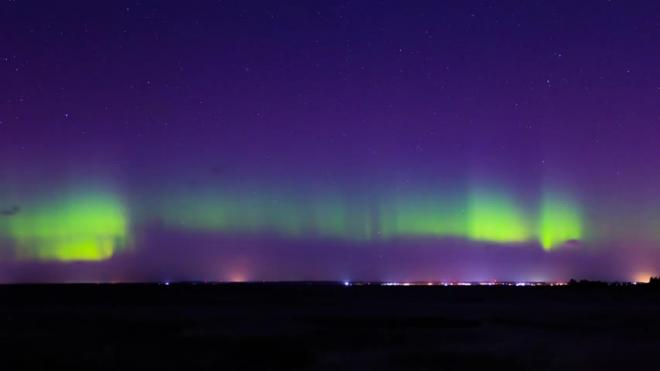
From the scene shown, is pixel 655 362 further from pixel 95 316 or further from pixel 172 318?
pixel 95 316

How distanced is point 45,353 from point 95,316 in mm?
24334

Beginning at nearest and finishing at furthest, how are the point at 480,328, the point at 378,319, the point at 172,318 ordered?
the point at 480,328, the point at 378,319, the point at 172,318

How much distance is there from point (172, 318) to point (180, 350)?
66.7ft

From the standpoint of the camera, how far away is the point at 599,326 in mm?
40625

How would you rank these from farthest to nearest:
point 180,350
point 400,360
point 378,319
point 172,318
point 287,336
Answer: point 172,318, point 378,319, point 287,336, point 180,350, point 400,360

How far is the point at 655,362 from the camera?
2525 cm

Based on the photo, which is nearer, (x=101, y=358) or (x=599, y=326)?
(x=101, y=358)

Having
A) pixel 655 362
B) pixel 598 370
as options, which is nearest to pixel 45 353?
pixel 598 370

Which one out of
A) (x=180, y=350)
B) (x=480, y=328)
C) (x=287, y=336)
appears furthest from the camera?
(x=480, y=328)

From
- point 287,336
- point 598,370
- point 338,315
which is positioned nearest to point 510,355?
point 598,370

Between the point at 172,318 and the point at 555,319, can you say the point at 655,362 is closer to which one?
the point at 555,319

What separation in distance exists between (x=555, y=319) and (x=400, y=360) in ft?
76.8

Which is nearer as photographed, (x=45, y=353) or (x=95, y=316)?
(x=45, y=353)

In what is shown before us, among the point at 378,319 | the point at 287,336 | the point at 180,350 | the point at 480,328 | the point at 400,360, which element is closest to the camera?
the point at 400,360
